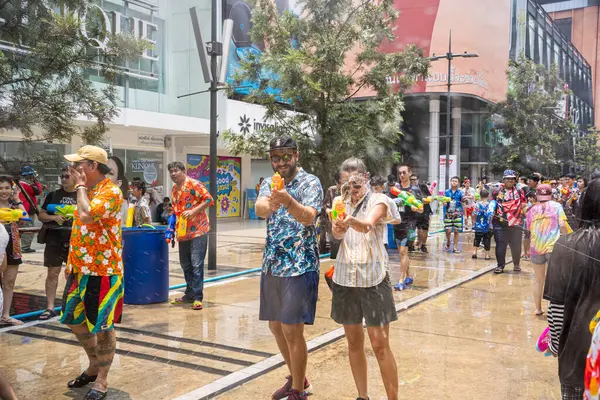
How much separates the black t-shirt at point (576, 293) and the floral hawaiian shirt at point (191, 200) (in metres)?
4.85

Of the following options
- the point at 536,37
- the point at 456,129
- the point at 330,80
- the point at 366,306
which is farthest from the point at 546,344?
the point at 456,129

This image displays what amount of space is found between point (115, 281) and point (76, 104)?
11.7ft

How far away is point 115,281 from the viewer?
161 inches

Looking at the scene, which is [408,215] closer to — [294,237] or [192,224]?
[192,224]

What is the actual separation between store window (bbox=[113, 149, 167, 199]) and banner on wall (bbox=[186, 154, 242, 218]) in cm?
195

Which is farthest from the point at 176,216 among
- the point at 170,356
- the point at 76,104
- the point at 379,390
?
the point at 379,390

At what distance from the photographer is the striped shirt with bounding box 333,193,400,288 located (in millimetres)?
3576

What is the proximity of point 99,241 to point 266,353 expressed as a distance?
1.92 meters

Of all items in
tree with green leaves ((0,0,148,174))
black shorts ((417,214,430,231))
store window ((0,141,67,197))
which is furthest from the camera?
black shorts ((417,214,430,231))

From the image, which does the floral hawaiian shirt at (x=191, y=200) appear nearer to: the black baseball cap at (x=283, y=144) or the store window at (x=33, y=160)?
the store window at (x=33, y=160)

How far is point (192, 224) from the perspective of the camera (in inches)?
275

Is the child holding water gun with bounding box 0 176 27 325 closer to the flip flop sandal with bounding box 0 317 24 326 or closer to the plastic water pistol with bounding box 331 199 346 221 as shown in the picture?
the flip flop sandal with bounding box 0 317 24 326

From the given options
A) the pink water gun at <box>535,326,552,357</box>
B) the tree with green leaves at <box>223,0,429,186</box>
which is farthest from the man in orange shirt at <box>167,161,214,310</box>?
the tree with green leaves at <box>223,0,429,186</box>

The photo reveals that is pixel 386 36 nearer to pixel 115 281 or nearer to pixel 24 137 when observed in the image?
pixel 24 137
